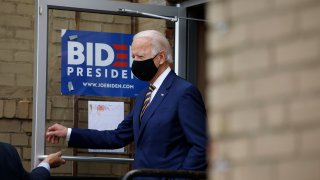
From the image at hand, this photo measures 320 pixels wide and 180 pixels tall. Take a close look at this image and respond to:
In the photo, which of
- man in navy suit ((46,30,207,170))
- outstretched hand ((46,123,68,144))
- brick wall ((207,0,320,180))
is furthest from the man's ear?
brick wall ((207,0,320,180))

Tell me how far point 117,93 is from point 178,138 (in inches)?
63.3

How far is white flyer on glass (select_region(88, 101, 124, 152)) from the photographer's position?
661 centimetres

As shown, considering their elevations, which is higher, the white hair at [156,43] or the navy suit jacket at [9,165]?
the white hair at [156,43]

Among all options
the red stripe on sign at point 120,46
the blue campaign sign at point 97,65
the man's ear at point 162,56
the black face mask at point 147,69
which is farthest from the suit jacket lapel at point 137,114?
the red stripe on sign at point 120,46

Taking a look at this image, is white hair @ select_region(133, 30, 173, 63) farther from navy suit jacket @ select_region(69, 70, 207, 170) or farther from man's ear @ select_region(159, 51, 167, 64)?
navy suit jacket @ select_region(69, 70, 207, 170)

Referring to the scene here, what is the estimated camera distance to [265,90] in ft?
7.67

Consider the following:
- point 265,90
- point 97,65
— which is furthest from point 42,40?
point 265,90

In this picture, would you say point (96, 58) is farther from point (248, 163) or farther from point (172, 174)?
point (248, 163)

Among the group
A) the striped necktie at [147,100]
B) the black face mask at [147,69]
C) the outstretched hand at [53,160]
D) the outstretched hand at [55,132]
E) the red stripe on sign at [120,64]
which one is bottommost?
the outstretched hand at [53,160]

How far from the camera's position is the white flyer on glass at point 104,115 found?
6.61 m

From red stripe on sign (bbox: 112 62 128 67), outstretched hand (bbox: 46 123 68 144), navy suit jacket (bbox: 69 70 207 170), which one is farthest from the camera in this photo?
red stripe on sign (bbox: 112 62 128 67)

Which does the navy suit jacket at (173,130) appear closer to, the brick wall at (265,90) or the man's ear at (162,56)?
the man's ear at (162,56)

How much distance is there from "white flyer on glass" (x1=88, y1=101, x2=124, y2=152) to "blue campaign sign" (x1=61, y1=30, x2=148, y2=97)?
0.08 m

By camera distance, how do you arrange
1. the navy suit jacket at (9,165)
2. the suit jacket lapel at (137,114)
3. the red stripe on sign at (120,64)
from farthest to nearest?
1. the red stripe on sign at (120,64)
2. the suit jacket lapel at (137,114)
3. the navy suit jacket at (9,165)
